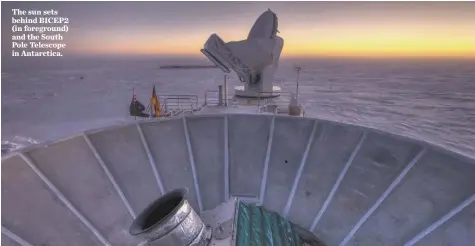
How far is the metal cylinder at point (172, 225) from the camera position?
310cm

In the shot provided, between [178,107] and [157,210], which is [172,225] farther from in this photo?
[178,107]

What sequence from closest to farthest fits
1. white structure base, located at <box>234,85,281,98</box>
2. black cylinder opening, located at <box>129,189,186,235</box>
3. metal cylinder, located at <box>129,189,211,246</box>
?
1. metal cylinder, located at <box>129,189,211,246</box>
2. black cylinder opening, located at <box>129,189,186,235</box>
3. white structure base, located at <box>234,85,281,98</box>

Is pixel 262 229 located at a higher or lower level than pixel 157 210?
lower

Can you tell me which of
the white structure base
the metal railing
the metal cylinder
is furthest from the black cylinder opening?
the white structure base

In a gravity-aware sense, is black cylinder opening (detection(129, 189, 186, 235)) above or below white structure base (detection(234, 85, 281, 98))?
below

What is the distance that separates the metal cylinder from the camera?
122 inches

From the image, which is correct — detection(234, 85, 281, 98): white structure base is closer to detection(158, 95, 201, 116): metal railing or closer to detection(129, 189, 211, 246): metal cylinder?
detection(158, 95, 201, 116): metal railing

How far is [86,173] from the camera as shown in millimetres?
4387

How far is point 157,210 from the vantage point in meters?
3.52

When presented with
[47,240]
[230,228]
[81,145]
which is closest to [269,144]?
[230,228]

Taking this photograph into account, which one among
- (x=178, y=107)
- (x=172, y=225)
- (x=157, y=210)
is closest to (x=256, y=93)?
(x=178, y=107)

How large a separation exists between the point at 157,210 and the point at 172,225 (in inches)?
18.9

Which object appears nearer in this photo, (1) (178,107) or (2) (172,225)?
(2) (172,225)

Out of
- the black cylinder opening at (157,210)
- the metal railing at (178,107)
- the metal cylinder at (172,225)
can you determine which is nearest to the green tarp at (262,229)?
the metal cylinder at (172,225)
